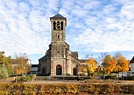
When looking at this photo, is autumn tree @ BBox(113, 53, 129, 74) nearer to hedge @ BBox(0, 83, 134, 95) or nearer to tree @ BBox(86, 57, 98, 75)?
tree @ BBox(86, 57, 98, 75)

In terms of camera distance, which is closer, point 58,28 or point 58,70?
point 58,70

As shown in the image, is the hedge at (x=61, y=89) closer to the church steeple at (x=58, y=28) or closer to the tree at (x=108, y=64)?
the tree at (x=108, y=64)

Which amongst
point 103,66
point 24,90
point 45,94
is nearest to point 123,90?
point 45,94

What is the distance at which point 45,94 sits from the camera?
72.3 feet

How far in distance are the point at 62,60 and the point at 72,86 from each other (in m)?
40.1

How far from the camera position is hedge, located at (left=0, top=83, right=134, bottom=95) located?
2227cm

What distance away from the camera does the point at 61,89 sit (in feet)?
74.9

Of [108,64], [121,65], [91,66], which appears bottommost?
[91,66]

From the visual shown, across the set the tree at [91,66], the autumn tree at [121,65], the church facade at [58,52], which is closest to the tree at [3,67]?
the tree at [91,66]

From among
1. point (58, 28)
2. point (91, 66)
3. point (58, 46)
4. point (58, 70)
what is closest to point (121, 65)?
point (91, 66)

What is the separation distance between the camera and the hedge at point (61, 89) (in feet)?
73.0

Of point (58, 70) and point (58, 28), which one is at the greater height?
point (58, 28)

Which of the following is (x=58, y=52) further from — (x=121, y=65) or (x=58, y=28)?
(x=121, y=65)

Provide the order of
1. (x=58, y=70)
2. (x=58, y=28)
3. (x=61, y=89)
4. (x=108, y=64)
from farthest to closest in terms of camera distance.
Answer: (x=58, y=28), (x=58, y=70), (x=108, y=64), (x=61, y=89)
